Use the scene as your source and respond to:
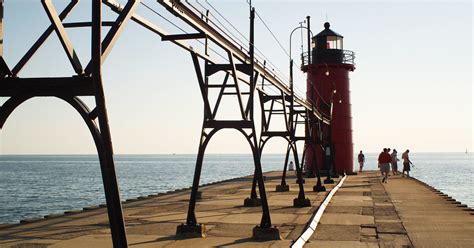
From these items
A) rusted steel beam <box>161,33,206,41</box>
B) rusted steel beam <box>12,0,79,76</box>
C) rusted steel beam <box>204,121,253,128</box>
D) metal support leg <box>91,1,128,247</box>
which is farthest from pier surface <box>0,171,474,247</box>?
rusted steel beam <box>12,0,79,76</box>

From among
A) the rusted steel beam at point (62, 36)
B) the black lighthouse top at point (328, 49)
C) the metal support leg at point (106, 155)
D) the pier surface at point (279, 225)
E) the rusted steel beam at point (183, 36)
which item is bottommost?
the pier surface at point (279, 225)

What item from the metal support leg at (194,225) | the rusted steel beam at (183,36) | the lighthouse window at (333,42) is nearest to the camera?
the rusted steel beam at (183,36)

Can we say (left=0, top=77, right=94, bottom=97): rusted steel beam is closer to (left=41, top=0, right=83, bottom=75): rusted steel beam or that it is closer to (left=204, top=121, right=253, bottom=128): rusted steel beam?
(left=41, top=0, right=83, bottom=75): rusted steel beam

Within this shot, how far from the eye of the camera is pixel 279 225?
45.1 ft

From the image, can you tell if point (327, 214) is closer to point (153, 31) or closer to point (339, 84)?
point (153, 31)

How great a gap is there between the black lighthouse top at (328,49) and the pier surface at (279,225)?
22.1 m

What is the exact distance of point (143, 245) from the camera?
35.7 feet

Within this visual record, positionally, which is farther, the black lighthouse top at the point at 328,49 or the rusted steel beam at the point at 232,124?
the black lighthouse top at the point at 328,49

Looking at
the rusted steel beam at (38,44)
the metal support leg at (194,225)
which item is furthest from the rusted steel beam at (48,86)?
the metal support leg at (194,225)

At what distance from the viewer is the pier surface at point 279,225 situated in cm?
1126

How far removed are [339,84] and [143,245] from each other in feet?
107

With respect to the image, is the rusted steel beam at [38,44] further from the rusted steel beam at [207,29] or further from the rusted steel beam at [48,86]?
the rusted steel beam at [207,29]

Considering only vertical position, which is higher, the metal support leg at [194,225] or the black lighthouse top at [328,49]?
the black lighthouse top at [328,49]

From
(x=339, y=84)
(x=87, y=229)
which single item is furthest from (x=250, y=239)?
(x=339, y=84)
